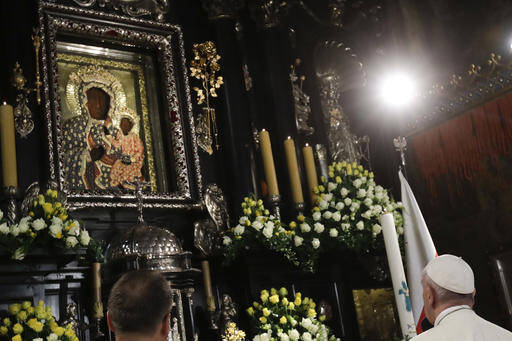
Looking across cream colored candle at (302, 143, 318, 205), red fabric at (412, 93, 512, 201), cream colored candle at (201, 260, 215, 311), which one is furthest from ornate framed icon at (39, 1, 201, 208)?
red fabric at (412, 93, 512, 201)

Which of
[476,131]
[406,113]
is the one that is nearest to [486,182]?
[476,131]

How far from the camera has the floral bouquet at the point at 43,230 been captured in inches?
169

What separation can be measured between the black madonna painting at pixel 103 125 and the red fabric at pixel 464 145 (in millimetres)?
3144

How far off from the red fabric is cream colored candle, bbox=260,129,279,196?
7.00 feet

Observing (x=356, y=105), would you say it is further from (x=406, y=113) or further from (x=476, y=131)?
(x=476, y=131)

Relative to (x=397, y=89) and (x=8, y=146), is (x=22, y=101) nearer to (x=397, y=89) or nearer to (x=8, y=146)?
(x=8, y=146)

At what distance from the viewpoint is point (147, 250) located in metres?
4.83

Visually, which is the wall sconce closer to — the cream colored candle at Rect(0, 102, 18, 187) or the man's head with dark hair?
the cream colored candle at Rect(0, 102, 18, 187)

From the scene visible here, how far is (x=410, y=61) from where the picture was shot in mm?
7555

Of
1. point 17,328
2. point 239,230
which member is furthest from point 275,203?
point 17,328

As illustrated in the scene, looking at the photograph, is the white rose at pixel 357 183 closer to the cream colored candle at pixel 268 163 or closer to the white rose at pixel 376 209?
the white rose at pixel 376 209

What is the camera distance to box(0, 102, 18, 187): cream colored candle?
4842mm

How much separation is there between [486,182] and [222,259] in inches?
115

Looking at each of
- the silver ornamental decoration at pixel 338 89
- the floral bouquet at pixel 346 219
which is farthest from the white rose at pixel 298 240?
the silver ornamental decoration at pixel 338 89
